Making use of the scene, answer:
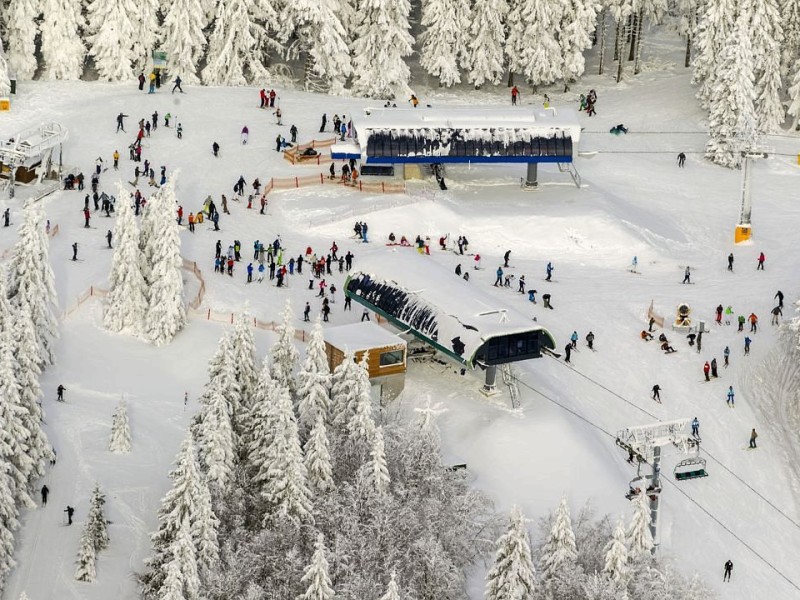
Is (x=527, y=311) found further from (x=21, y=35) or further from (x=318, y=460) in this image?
(x=21, y=35)

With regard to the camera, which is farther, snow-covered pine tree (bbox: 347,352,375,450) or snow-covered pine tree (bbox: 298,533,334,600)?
snow-covered pine tree (bbox: 347,352,375,450)

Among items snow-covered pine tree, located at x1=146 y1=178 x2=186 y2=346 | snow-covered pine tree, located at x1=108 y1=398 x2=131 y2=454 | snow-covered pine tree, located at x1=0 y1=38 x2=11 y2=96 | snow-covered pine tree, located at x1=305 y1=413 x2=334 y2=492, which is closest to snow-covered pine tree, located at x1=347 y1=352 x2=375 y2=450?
snow-covered pine tree, located at x1=305 y1=413 x2=334 y2=492

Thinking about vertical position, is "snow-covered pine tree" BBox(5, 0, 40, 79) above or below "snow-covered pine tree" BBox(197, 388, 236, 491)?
above

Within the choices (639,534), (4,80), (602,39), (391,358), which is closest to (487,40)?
(602,39)

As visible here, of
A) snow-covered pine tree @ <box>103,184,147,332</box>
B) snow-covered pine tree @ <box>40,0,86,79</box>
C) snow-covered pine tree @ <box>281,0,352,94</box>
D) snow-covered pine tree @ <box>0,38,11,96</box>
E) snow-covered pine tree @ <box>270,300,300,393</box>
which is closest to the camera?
snow-covered pine tree @ <box>270,300,300,393</box>

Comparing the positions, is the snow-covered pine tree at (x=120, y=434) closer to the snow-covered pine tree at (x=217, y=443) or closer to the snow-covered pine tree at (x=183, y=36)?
the snow-covered pine tree at (x=217, y=443)

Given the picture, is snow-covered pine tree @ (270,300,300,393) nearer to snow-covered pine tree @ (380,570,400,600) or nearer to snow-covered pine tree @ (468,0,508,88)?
snow-covered pine tree @ (380,570,400,600)

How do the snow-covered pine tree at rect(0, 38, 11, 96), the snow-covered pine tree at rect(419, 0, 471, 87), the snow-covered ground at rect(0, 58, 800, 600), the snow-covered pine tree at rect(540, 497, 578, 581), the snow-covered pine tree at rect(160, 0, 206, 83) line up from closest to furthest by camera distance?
the snow-covered pine tree at rect(540, 497, 578, 581)
the snow-covered ground at rect(0, 58, 800, 600)
the snow-covered pine tree at rect(0, 38, 11, 96)
the snow-covered pine tree at rect(160, 0, 206, 83)
the snow-covered pine tree at rect(419, 0, 471, 87)

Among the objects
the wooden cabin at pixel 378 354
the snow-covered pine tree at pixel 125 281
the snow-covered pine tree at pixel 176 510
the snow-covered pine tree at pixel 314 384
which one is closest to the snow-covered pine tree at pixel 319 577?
the snow-covered pine tree at pixel 176 510
